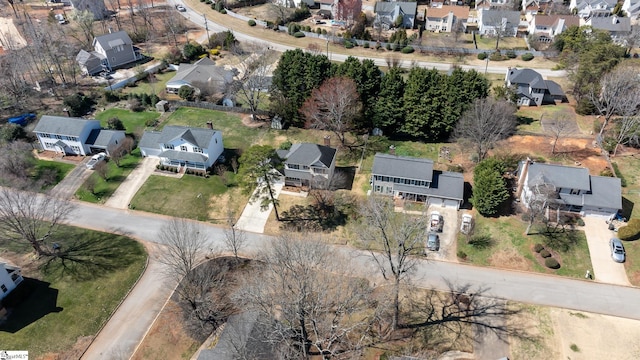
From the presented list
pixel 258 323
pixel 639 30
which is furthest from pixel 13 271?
pixel 639 30

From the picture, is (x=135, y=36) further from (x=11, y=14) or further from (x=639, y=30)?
(x=639, y=30)

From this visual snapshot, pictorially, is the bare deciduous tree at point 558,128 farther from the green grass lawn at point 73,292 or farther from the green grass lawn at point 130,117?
the green grass lawn at point 130,117

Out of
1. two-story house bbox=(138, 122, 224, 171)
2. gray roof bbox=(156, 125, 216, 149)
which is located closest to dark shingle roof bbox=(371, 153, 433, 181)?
two-story house bbox=(138, 122, 224, 171)

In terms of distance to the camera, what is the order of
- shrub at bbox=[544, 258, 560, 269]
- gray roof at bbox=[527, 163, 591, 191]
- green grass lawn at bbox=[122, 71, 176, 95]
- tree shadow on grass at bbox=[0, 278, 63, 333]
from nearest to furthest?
tree shadow on grass at bbox=[0, 278, 63, 333] → shrub at bbox=[544, 258, 560, 269] → gray roof at bbox=[527, 163, 591, 191] → green grass lawn at bbox=[122, 71, 176, 95]

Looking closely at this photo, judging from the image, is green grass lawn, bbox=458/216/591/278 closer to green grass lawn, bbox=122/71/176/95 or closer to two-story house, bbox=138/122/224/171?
two-story house, bbox=138/122/224/171

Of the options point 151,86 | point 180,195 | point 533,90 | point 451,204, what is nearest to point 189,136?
point 180,195

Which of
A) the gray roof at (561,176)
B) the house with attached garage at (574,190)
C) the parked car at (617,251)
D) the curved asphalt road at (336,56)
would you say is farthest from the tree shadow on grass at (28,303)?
the curved asphalt road at (336,56)

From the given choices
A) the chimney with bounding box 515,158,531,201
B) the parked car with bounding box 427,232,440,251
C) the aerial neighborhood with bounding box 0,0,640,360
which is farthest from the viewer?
the chimney with bounding box 515,158,531,201
